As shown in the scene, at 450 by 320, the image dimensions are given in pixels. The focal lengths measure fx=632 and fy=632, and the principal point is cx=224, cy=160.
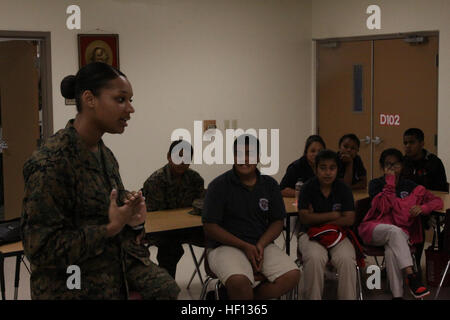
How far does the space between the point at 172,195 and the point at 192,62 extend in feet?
8.09

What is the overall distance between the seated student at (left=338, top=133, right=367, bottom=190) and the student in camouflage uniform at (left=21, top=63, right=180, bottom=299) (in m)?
3.56

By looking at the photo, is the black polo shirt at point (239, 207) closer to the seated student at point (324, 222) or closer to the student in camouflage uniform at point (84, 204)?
the seated student at point (324, 222)

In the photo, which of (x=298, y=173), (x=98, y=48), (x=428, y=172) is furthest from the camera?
(x=98, y=48)

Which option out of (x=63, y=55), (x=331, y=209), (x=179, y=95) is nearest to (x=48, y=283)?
(x=331, y=209)

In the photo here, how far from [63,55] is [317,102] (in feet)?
10.5

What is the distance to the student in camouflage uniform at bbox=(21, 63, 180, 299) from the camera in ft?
6.63

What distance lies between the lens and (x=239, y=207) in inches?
157

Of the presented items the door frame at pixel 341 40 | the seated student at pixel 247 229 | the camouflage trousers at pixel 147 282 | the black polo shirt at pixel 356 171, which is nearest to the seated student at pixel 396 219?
the black polo shirt at pixel 356 171

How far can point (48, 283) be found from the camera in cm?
211

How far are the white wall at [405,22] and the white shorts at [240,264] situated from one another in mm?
3081

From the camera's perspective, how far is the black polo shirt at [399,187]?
15.6 feet

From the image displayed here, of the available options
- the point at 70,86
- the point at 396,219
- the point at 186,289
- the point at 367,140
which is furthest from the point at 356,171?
the point at 70,86

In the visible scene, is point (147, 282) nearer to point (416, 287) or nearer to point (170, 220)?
point (170, 220)

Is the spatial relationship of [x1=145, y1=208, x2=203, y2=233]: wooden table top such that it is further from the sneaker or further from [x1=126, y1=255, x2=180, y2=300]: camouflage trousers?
[x1=126, y1=255, x2=180, y2=300]: camouflage trousers
